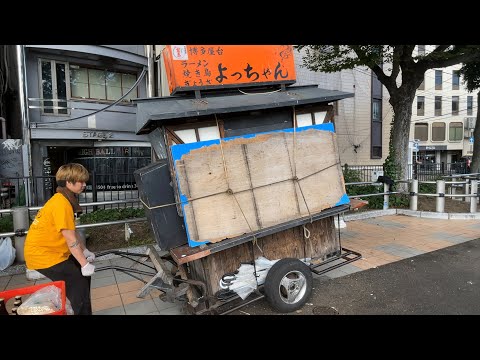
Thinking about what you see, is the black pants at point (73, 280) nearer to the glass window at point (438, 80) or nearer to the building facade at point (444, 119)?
the building facade at point (444, 119)

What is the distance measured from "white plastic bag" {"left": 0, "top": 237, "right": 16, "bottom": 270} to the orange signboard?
13.4 feet

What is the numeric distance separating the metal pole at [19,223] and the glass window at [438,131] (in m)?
42.8

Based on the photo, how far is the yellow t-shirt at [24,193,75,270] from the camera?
9.66ft

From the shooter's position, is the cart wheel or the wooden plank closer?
the wooden plank

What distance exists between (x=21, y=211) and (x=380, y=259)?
21.3 ft

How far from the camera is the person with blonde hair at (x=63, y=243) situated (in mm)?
2943

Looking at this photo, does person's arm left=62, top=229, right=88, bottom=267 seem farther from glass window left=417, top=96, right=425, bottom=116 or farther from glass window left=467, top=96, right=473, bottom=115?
glass window left=467, top=96, right=473, bottom=115

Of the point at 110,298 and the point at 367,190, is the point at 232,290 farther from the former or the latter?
the point at 367,190

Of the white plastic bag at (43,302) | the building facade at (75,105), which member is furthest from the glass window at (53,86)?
the white plastic bag at (43,302)

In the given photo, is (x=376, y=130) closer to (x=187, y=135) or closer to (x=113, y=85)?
(x=113, y=85)

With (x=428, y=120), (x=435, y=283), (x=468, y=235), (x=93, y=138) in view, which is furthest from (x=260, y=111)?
(x=428, y=120)

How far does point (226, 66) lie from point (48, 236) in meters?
2.76

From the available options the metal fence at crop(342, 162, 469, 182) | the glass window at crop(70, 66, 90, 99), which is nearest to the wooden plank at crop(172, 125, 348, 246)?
the metal fence at crop(342, 162, 469, 182)

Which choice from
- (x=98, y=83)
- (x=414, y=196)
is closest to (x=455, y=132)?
(x=414, y=196)
